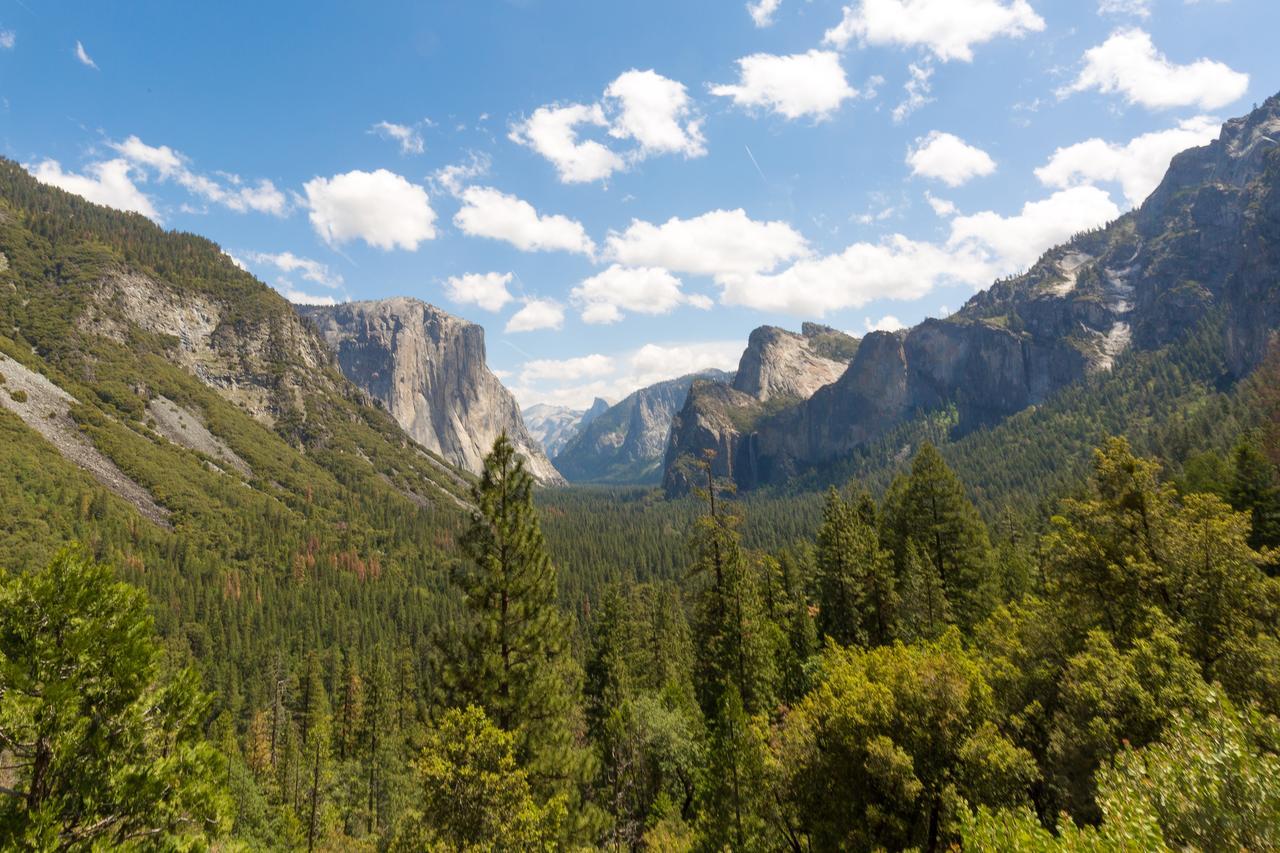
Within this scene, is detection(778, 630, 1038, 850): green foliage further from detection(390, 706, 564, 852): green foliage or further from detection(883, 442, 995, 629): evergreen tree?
detection(883, 442, 995, 629): evergreen tree

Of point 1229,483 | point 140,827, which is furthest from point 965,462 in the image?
point 140,827

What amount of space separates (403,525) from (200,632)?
3198 inches

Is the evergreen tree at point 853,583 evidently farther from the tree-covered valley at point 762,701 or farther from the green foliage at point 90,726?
the green foliage at point 90,726

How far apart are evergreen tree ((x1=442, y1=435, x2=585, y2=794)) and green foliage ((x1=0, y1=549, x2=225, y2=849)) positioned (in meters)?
9.07

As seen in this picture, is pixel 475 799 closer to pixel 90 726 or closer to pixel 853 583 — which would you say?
pixel 90 726

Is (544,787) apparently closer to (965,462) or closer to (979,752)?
(979,752)

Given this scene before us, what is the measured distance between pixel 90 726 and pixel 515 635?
11.5 m

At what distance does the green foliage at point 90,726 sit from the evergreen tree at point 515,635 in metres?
9.07

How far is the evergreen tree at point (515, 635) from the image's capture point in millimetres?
18531

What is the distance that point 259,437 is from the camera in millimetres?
196125

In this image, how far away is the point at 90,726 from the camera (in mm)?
8938

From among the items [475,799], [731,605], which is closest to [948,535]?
→ [731,605]

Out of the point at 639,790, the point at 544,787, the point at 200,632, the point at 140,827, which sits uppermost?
the point at 140,827

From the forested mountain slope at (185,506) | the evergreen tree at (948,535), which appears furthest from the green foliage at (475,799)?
the forested mountain slope at (185,506)
